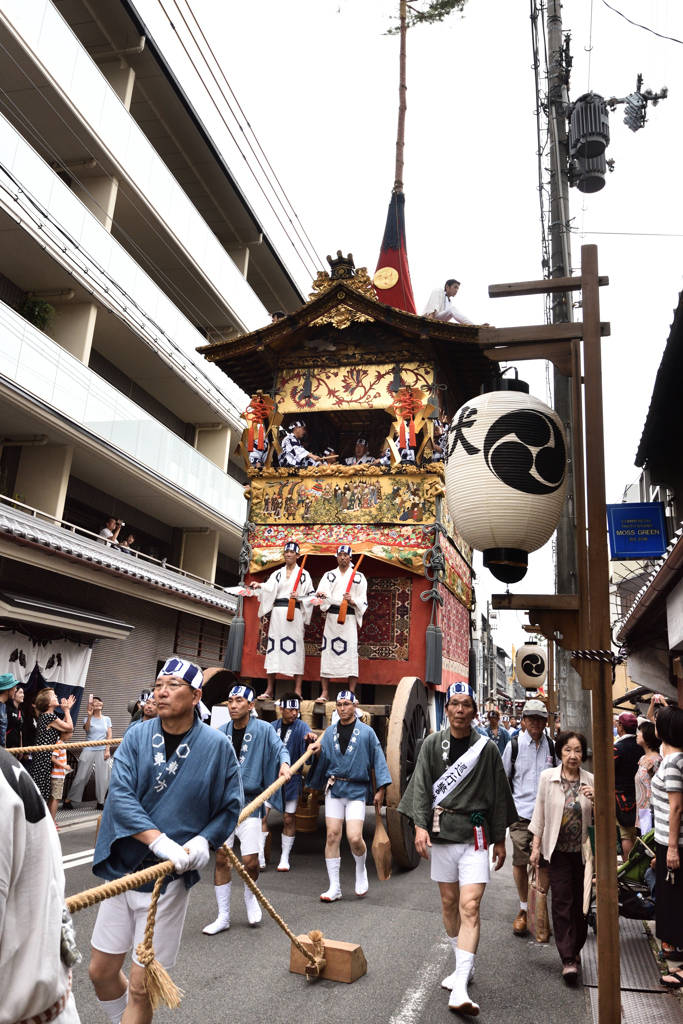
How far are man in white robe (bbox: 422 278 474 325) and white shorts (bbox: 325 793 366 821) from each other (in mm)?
6520

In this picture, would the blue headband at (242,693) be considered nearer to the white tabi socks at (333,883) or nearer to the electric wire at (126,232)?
the white tabi socks at (333,883)

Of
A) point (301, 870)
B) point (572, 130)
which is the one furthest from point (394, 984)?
point (572, 130)

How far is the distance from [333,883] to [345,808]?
25.0 inches

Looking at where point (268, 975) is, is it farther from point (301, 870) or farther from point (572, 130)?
point (572, 130)

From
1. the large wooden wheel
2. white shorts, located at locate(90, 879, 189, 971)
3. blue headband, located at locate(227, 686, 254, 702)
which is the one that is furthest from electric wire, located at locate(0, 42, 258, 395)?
white shorts, located at locate(90, 879, 189, 971)

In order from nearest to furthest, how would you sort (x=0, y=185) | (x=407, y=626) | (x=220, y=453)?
(x=407, y=626) < (x=0, y=185) < (x=220, y=453)

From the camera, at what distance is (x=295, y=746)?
22.0ft

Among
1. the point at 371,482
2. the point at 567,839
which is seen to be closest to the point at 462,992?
the point at 567,839

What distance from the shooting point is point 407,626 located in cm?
773

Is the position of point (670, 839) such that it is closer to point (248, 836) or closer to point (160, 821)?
point (160, 821)

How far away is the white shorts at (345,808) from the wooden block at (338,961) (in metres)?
1.97

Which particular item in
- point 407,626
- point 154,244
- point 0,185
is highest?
point 154,244

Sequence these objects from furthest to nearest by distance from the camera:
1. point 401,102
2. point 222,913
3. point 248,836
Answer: point 401,102 < point 248,836 < point 222,913

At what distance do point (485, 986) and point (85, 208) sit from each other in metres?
13.9
